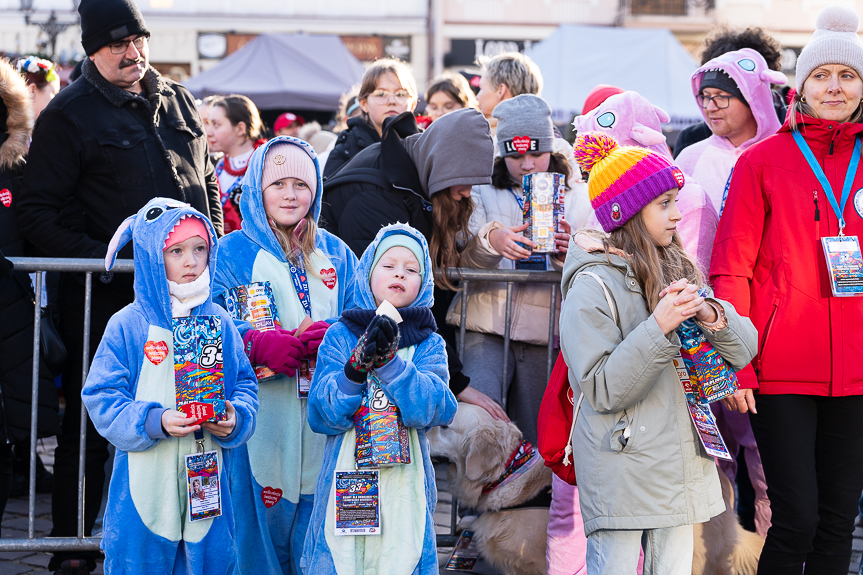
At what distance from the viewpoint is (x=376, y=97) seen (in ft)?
16.9

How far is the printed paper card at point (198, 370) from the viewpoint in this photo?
2832mm

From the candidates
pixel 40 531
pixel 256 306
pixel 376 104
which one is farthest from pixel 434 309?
pixel 40 531

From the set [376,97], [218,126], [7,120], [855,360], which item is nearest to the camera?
[855,360]

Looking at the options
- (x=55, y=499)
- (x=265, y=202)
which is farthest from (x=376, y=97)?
(x=55, y=499)

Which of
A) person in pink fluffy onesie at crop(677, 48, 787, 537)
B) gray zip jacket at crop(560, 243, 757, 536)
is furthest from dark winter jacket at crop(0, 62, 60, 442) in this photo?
person in pink fluffy onesie at crop(677, 48, 787, 537)

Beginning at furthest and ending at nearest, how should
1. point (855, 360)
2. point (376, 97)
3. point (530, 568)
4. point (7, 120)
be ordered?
1. point (376, 97)
2. point (7, 120)
3. point (530, 568)
4. point (855, 360)

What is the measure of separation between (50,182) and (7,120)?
1.89 feet

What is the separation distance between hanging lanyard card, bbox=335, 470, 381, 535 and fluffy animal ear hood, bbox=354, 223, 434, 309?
60 centimetres

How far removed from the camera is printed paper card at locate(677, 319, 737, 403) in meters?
2.92

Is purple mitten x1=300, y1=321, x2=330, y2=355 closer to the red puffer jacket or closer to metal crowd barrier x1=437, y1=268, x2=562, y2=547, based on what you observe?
metal crowd barrier x1=437, y1=268, x2=562, y2=547

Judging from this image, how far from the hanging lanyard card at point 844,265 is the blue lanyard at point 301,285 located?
1.99 metres

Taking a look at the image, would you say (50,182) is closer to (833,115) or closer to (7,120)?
(7,120)

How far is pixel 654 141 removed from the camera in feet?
12.5

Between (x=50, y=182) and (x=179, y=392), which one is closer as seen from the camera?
(x=179, y=392)
